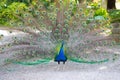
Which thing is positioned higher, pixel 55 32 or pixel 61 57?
pixel 55 32

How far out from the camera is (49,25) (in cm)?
646

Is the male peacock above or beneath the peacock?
beneath

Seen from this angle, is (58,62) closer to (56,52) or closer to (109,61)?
(56,52)

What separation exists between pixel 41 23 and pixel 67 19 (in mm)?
571

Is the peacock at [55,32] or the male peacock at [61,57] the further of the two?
the peacock at [55,32]

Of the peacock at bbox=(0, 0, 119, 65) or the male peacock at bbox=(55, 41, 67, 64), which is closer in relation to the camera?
the male peacock at bbox=(55, 41, 67, 64)

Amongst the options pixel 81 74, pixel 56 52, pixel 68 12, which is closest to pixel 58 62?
pixel 56 52

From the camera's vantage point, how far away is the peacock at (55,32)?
6.39 m

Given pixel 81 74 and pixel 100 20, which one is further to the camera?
pixel 100 20

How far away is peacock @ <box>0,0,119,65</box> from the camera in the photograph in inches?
252

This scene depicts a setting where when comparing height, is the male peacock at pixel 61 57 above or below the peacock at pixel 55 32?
below

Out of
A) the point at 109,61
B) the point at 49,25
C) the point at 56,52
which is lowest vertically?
the point at 109,61

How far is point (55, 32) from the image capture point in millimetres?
6469

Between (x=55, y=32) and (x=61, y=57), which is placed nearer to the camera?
(x=61, y=57)
